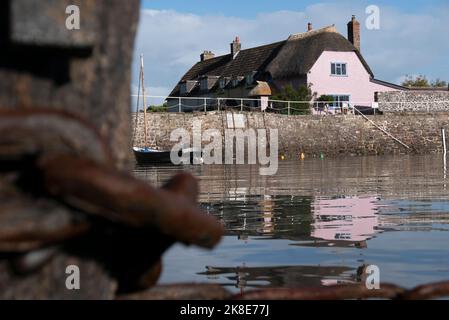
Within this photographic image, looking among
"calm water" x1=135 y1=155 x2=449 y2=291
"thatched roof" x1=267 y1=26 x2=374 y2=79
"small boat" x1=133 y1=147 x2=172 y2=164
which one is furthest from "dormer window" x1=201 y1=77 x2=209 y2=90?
"calm water" x1=135 y1=155 x2=449 y2=291

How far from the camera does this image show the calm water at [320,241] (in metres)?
5.93

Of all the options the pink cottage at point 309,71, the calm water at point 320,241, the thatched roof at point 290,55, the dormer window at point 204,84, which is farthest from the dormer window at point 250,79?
the calm water at point 320,241

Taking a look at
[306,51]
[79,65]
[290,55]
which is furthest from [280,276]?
[290,55]

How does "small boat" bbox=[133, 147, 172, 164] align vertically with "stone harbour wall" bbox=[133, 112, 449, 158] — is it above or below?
below

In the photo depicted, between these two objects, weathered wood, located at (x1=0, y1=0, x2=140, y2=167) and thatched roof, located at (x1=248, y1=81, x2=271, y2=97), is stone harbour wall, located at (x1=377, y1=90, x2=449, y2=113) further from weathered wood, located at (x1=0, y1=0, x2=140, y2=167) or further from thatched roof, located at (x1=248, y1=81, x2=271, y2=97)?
weathered wood, located at (x1=0, y1=0, x2=140, y2=167)

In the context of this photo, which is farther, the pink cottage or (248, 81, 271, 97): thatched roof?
the pink cottage

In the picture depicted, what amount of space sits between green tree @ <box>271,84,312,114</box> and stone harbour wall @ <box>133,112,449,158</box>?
6.11 ft

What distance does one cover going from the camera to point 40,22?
138 cm

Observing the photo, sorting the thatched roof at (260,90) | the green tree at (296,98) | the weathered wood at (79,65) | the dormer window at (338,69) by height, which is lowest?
the weathered wood at (79,65)

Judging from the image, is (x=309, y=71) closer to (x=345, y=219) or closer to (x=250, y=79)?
(x=250, y=79)

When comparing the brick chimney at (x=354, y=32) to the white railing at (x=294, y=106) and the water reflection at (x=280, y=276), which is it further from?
the water reflection at (x=280, y=276)

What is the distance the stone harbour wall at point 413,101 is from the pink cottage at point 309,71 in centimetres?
148

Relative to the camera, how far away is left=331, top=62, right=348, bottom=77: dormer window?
63906 mm
